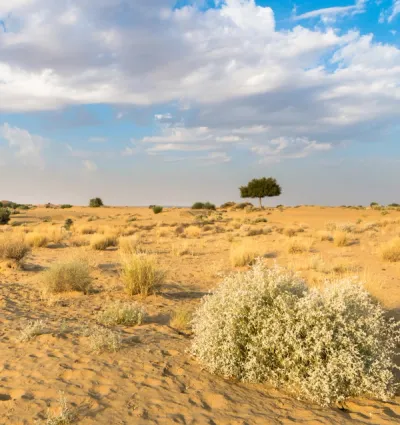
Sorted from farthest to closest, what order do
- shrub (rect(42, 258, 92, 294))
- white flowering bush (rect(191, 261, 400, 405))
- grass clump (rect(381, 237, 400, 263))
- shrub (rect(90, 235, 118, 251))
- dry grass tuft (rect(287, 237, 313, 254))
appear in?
shrub (rect(90, 235, 118, 251))
dry grass tuft (rect(287, 237, 313, 254))
grass clump (rect(381, 237, 400, 263))
shrub (rect(42, 258, 92, 294))
white flowering bush (rect(191, 261, 400, 405))

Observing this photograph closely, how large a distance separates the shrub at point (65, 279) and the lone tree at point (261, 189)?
178 feet

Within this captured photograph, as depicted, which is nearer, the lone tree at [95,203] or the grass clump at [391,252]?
the grass clump at [391,252]

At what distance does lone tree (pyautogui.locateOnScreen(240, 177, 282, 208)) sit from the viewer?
209ft

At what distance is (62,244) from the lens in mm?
21062

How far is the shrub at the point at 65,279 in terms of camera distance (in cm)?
1072

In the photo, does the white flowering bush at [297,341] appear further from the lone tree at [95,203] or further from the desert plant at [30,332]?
the lone tree at [95,203]

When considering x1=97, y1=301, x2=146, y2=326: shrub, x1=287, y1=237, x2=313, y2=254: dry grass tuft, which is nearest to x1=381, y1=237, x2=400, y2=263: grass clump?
x1=287, y1=237, x2=313, y2=254: dry grass tuft

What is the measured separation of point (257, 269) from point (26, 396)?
3.32 m

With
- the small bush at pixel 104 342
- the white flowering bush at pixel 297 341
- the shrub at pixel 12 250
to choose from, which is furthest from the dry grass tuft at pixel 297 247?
the small bush at pixel 104 342

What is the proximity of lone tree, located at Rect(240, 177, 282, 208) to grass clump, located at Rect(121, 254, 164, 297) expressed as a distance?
5376 cm

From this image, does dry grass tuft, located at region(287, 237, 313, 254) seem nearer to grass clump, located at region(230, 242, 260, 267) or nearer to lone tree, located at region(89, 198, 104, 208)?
grass clump, located at region(230, 242, 260, 267)

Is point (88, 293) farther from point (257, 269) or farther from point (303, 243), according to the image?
point (303, 243)

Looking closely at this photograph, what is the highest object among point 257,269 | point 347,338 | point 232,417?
point 257,269

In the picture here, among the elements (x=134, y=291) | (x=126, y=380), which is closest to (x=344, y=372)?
(x=126, y=380)
